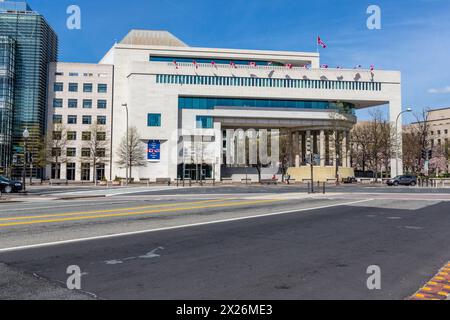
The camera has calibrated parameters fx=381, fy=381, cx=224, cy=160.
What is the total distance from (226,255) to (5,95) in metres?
72.6

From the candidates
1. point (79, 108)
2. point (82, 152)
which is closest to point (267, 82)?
point (79, 108)

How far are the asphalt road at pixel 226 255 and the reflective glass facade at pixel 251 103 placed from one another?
181 ft

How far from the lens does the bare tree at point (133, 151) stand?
60875mm

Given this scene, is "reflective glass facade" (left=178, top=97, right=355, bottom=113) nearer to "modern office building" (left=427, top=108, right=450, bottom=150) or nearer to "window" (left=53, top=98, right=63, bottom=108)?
"window" (left=53, top=98, right=63, bottom=108)

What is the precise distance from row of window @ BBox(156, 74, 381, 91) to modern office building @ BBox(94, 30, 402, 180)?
0.58 ft

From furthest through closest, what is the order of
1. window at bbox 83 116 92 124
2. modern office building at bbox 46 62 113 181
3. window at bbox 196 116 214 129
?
window at bbox 83 116 92 124
modern office building at bbox 46 62 113 181
window at bbox 196 116 214 129

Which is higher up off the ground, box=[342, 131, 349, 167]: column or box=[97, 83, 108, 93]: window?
box=[97, 83, 108, 93]: window

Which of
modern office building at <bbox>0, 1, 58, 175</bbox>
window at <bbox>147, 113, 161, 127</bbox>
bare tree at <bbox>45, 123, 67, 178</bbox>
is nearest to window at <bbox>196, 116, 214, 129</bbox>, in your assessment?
window at <bbox>147, 113, 161, 127</bbox>

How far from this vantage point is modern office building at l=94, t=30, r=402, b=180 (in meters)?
66.4

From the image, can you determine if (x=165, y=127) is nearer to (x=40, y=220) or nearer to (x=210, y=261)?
(x=40, y=220)

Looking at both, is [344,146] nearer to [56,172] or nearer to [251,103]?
[251,103]

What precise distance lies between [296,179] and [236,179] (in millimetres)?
12215

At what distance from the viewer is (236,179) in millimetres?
75062

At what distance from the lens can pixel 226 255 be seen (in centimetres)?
810
